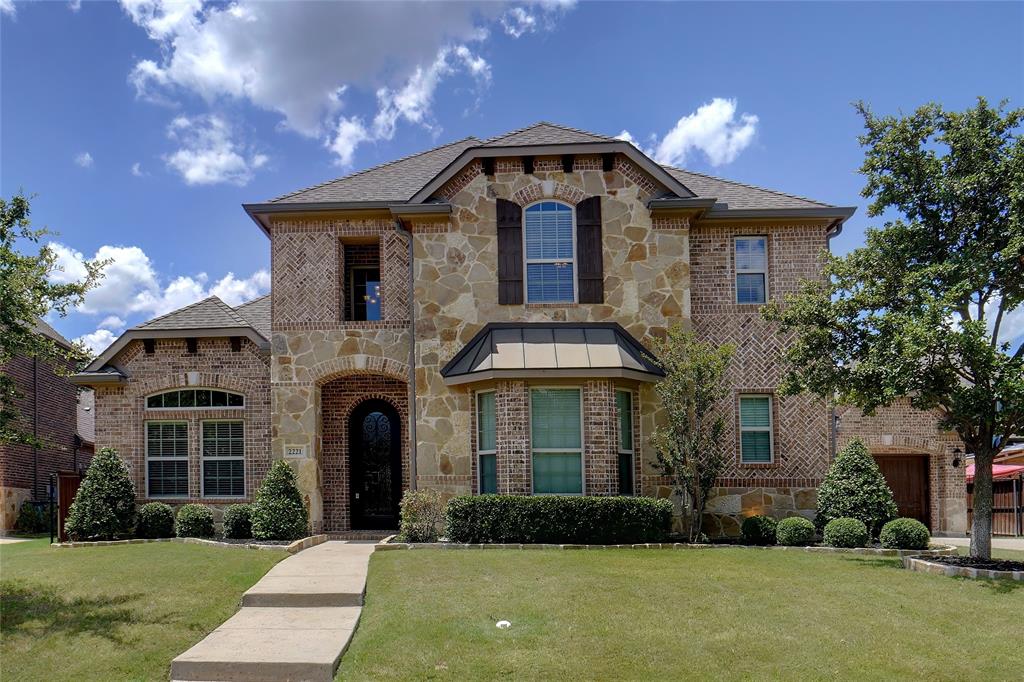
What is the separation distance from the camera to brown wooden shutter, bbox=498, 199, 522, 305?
55.6 feet

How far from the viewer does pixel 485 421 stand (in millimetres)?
16328

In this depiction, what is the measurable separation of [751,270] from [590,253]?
3629 millimetres

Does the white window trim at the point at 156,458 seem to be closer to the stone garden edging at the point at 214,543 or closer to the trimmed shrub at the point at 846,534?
the stone garden edging at the point at 214,543

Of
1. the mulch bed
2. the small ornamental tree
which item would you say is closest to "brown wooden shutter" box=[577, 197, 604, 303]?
the small ornamental tree

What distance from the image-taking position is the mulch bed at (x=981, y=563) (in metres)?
12.4

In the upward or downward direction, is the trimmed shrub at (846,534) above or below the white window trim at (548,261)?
below

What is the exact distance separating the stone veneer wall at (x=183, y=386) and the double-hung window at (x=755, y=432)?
10324 millimetres

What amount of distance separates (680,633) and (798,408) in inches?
371

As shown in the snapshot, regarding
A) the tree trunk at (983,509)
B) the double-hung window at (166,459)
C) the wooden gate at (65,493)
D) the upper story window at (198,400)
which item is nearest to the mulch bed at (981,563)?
the tree trunk at (983,509)

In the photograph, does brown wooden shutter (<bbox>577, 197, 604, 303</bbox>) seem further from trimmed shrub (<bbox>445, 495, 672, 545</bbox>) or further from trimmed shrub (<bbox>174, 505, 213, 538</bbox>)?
trimmed shrub (<bbox>174, 505, 213, 538</bbox>)

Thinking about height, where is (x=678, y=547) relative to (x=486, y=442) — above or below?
below

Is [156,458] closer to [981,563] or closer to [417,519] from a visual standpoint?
[417,519]

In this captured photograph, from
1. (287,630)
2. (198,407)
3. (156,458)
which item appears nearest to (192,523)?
(156,458)

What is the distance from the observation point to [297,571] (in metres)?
12.7
